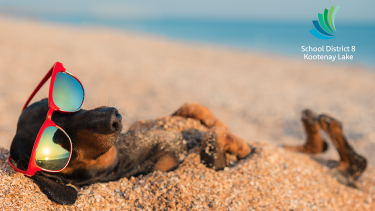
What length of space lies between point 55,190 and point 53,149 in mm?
353

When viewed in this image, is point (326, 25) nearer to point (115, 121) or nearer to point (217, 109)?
point (217, 109)

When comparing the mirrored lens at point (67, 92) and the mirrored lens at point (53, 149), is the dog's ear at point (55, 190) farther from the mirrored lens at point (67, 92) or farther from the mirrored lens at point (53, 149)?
the mirrored lens at point (67, 92)

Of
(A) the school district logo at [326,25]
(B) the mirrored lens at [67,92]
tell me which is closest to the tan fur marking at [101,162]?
(B) the mirrored lens at [67,92]

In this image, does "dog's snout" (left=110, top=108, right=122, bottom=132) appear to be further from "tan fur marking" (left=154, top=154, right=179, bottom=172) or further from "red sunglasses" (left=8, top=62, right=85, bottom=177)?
"tan fur marking" (left=154, top=154, right=179, bottom=172)

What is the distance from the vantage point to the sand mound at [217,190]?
202 cm

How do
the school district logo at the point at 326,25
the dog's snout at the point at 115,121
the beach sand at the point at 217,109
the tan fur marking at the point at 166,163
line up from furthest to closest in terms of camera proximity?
the school district logo at the point at 326,25 → the tan fur marking at the point at 166,163 → the beach sand at the point at 217,109 → the dog's snout at the point at 115,121

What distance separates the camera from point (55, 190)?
2.01 m

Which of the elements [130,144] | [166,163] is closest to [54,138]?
[130,144]

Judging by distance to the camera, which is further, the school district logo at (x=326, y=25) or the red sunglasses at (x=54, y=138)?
the school district logo at (x=326, y=25)

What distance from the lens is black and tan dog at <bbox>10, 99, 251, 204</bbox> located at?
6.29 feet

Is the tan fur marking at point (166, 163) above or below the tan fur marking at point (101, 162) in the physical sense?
below

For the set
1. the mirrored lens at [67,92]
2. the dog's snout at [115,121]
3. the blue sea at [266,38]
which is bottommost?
the dog's snout at [115,121]

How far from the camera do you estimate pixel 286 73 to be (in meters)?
12.5

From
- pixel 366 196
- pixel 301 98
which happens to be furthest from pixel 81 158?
pixel 301 98
